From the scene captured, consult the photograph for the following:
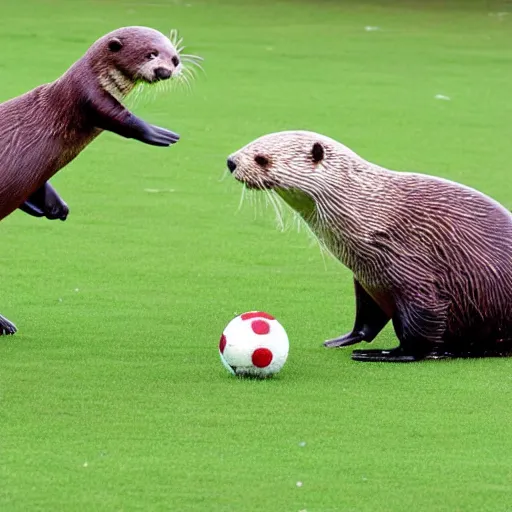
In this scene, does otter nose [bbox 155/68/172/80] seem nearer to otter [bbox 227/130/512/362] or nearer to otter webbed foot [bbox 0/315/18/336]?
otter [bbox 227/130/512/362]

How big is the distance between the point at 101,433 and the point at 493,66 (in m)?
12.4

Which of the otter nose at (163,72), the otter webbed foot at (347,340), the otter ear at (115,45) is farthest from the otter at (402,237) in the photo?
the otter ear at (115,45)

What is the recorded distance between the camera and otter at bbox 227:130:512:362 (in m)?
7.47

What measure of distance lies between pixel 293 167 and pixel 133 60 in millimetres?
1051

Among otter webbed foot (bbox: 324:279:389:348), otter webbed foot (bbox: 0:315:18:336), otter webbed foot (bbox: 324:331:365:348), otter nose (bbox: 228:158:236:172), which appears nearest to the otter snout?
otter nose (bbox: 228:158:236:172)

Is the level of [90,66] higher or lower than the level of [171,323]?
higher

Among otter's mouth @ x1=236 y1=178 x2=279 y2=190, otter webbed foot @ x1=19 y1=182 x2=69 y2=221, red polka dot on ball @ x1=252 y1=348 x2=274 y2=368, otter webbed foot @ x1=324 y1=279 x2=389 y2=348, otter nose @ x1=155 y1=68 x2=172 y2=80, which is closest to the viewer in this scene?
red polka dot on ball @ x1=252 y1=348 x2=274 y2=368

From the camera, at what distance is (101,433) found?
245 inches

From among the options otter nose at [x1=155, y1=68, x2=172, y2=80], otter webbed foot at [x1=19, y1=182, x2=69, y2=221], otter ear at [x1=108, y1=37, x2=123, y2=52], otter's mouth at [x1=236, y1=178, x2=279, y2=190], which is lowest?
otter webbed foot at [x1=19, y1=182, x2=69, y2=221]

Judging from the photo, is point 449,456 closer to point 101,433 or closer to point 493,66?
point 101,433

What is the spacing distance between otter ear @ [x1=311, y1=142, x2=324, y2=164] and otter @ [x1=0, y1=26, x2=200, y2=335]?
2.65ft

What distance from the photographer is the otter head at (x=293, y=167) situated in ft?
24.4

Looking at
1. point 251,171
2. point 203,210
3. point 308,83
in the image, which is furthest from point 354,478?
point 308,83

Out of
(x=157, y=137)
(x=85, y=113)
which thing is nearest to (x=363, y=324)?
(x=157, y=137)
